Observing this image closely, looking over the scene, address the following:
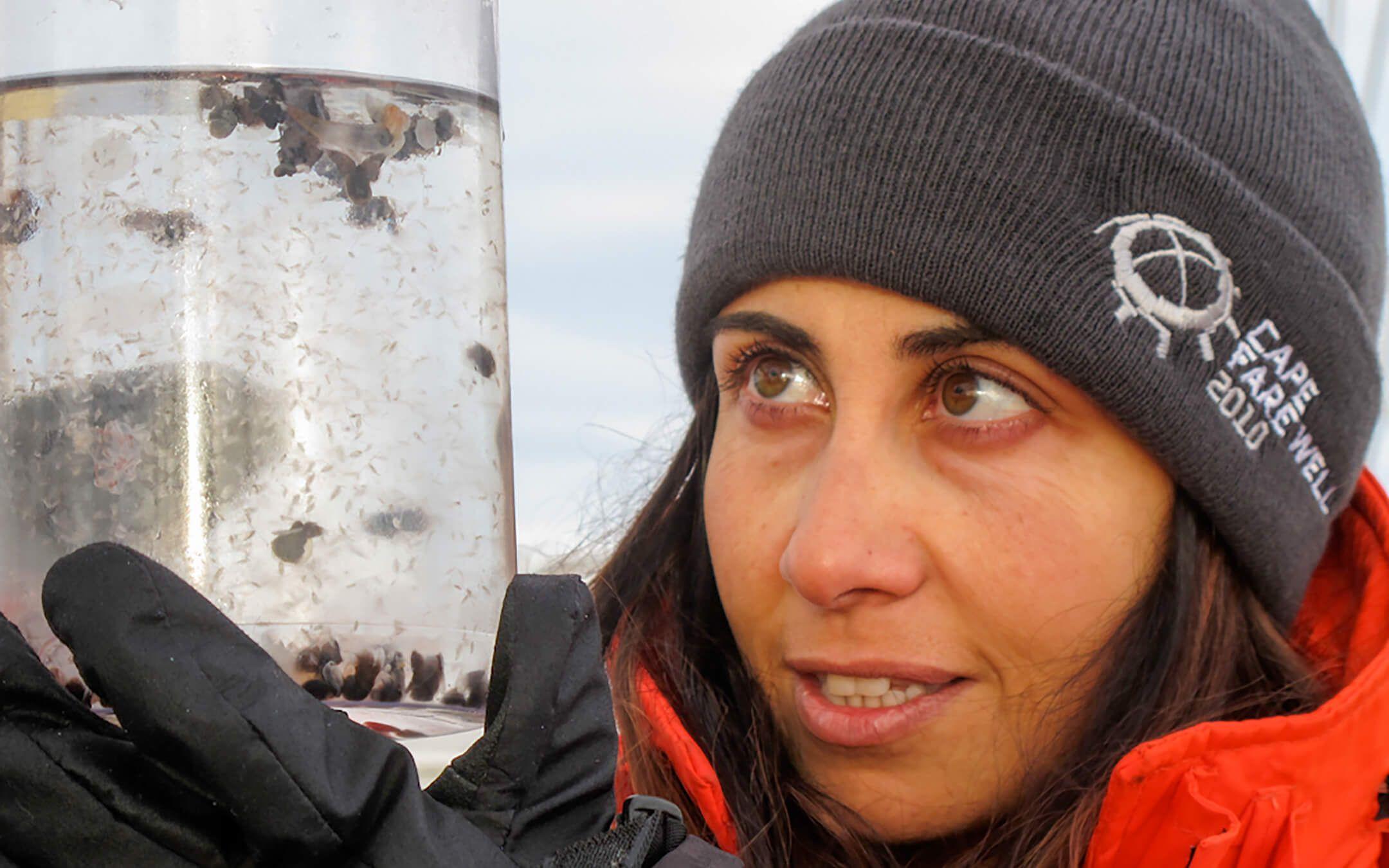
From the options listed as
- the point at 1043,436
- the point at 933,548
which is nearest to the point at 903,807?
the point at 933,548

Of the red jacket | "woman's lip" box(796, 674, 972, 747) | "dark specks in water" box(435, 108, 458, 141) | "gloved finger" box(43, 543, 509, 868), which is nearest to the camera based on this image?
A: "gloved finger" box(43, 543, 509, 868)

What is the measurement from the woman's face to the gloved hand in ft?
2.11

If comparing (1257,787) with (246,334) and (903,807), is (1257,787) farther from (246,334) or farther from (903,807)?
(246,334)

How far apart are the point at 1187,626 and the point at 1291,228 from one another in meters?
0.42

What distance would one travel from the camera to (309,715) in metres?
0.58

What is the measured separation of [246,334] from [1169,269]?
2.90 ft

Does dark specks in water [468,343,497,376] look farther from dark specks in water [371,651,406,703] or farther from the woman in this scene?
the woman

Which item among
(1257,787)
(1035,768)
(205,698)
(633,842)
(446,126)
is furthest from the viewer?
(1035,768)

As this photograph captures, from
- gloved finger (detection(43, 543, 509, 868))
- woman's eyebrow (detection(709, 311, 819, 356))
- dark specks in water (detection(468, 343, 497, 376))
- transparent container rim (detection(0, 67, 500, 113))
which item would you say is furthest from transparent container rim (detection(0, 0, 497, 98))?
woman's eyebrow (detection(709, 311, 819, 356))

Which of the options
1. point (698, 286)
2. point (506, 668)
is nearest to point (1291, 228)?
point (698, 286)

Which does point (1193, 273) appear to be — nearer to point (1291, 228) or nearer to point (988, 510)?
point (1291, 228)

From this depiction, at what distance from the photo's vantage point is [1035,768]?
1277 mm

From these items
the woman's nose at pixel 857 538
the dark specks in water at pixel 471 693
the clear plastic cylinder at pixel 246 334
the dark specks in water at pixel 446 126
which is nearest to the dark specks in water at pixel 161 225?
the clear plastic cylinder at pixel 246 334

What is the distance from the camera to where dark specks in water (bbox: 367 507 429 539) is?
70 centimetres
